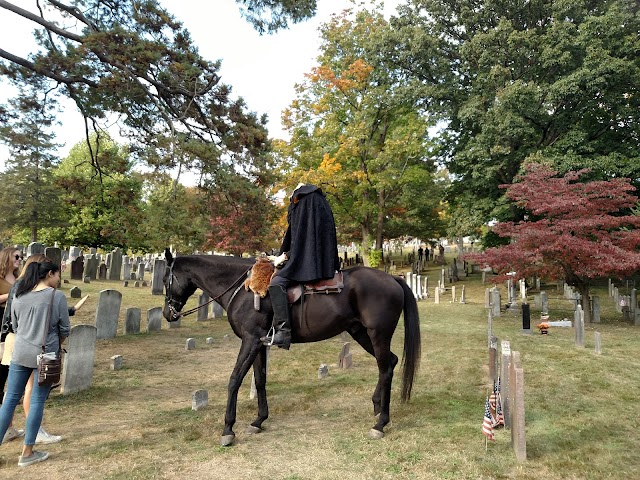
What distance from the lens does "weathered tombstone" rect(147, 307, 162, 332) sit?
1169 cm

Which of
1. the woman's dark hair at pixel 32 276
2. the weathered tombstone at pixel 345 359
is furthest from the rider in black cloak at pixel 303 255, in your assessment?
the weathered tombstone at pixel 345 359

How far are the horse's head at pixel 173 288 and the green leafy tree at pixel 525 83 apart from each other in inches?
718

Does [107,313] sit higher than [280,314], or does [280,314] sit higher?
[280,314]

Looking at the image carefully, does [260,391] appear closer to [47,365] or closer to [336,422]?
[336,422]

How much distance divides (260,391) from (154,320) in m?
7.65

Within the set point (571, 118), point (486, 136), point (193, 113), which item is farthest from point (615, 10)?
point (193, 113)

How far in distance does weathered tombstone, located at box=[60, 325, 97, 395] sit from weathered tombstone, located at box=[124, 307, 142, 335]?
15.0 feet

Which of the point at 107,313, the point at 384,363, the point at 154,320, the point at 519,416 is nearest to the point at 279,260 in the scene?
the point at 384,363

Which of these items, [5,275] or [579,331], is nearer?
[5,275]

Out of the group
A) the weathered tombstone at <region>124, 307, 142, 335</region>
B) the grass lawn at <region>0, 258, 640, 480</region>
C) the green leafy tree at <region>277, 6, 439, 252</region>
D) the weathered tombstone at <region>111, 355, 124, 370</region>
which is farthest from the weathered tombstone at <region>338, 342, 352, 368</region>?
the green leafy tree at <region>277, 6, 439, 252</region>

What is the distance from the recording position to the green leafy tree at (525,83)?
1900cm

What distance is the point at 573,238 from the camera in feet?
41.5

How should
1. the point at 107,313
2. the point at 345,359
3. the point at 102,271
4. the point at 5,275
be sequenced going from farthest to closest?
the point at 102,271 → the point at 107,313 → the point at 345,359 → the point at 5,275

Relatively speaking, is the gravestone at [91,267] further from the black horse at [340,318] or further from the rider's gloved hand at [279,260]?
the rider's gloved hand at [279,260]
